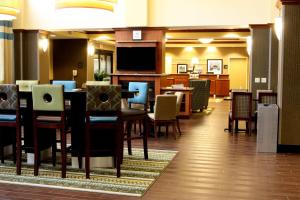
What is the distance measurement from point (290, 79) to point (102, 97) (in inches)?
125

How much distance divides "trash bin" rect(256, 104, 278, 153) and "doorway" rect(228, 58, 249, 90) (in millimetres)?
14415

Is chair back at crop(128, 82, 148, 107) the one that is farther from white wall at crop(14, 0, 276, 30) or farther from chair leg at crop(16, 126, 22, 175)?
chair leg at crop(16, 126, 22, 175)

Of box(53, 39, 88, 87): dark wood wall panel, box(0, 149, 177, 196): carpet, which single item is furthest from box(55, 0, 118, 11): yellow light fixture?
box(53, 39, 88, 87): dark wood wall panel

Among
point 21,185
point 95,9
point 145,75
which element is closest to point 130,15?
point 145,75

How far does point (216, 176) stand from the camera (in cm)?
484

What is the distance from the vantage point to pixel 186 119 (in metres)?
10.7

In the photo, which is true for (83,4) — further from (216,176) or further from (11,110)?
(216,176)

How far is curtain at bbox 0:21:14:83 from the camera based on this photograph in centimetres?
1020

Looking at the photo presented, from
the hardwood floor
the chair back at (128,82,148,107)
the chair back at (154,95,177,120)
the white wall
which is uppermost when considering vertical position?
the white wall

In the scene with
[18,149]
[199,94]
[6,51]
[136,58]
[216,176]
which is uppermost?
[6,51]

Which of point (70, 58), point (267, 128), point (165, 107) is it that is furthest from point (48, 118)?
point (70, 58)

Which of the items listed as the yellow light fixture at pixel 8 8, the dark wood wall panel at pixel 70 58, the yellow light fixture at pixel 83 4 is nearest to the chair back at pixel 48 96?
the yellow light fixture at pixel 83 4

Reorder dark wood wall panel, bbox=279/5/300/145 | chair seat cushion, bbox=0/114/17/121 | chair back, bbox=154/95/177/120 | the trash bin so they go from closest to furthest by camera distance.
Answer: chair seat cushion, bbox=0/114/17/121, dark wood wall panel, bbox=279/5/300/145, the trash bin, chair back, bbox=154/95/177/120

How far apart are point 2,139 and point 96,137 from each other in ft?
4.70
